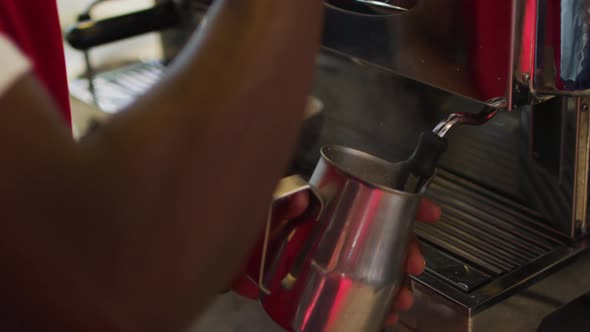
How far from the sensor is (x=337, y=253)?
0.49 metres

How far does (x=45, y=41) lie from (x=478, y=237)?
43cm

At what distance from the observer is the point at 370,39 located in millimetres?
661

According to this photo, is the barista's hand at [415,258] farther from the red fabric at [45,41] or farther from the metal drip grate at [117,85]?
the metal drip grate at [117,85]

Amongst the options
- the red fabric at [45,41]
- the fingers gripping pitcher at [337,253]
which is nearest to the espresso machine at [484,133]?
the fingers gripping pitcher at [337,253]

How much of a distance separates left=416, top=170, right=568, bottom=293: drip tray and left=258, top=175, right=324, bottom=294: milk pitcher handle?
19cm

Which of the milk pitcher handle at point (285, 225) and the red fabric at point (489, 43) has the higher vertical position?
the red fabric at point (489, 43)

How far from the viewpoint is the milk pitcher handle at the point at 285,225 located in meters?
0.46

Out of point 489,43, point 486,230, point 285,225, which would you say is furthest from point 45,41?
point 486,230

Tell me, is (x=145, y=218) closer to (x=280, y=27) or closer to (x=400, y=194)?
→ (x=280, y=27)

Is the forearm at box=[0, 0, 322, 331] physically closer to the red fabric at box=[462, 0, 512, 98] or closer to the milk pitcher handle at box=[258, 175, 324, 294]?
the milk pitcher handle at box=[258, 175, 324, 294]

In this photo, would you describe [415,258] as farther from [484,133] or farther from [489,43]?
[484,133]

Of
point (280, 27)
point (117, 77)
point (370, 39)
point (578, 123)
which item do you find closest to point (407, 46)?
point (370, 39)

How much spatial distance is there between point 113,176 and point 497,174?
60cm

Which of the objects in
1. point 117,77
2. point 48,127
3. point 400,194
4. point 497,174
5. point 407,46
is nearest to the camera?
point 48,127
